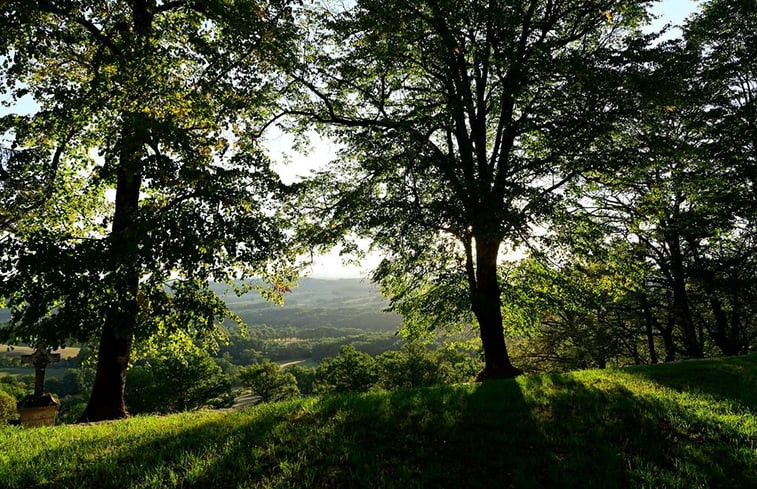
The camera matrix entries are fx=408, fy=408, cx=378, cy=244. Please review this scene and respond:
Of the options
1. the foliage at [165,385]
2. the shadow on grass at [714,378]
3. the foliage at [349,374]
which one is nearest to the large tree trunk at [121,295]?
the shadow on grass at [714,378]

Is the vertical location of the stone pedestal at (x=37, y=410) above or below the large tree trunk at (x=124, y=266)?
below

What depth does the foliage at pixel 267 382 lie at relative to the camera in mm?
69750

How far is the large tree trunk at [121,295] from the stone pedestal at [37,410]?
1.47m

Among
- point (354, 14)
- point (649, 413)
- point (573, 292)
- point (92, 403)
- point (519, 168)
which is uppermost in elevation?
point (354, 14)

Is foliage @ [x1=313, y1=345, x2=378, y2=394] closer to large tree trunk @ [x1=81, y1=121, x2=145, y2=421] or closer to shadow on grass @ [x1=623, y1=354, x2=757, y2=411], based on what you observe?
large tree trunk @ [x1=81, y1=121, x2=145, y2=421]

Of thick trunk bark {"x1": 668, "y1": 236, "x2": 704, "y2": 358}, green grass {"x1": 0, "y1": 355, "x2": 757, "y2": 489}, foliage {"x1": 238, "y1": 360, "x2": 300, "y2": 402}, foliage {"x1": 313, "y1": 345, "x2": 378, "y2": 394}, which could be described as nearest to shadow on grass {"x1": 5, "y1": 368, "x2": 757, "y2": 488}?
green grass {"x1": 0, "y1": 355, "x2": 757, "y2": 489}

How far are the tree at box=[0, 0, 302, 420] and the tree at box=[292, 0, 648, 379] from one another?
2.72 meters

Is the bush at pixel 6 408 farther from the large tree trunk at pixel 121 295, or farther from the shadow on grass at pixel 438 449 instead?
the shadow on grass at pixel 438 449

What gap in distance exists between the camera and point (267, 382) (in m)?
70.5

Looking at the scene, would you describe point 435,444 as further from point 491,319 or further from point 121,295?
point 491,319

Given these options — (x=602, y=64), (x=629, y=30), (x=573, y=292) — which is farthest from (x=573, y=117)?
(x=573, y=292)

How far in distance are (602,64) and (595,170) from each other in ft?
11.2

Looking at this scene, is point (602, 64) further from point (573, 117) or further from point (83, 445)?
point (83, 445)

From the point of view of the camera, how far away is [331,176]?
623 inches
